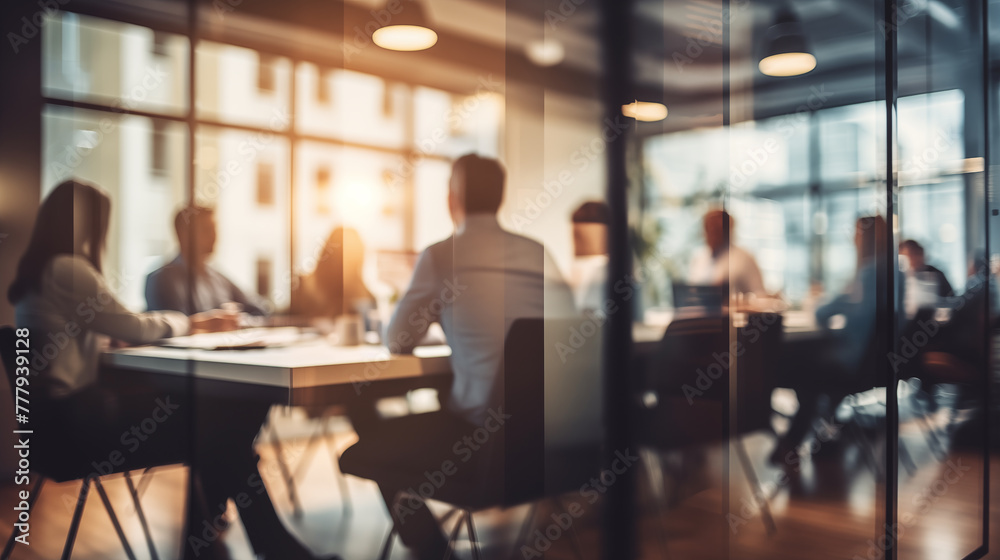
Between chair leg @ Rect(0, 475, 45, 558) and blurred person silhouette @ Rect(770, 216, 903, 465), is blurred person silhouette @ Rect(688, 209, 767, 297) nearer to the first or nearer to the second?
blurred person silhouette @ Rect(770, 216, 903, 465)

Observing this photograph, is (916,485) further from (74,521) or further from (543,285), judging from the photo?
(74,521)

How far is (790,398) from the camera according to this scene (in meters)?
2.37

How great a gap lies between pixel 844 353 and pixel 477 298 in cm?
139

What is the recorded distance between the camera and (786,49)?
2.33 meters

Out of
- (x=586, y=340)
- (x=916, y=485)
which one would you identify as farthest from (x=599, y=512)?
(x=916, y=485)

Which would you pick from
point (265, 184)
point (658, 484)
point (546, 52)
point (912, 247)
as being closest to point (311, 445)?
point (265, 184)

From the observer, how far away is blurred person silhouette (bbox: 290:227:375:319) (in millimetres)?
2234

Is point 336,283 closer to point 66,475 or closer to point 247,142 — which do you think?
point 247,142

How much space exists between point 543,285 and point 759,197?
0.78 metres

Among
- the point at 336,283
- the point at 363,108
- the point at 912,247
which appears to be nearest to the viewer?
the point at 363,108

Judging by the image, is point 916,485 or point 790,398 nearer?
point 790,398

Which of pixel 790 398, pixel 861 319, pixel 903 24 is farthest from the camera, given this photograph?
pixel 903 24

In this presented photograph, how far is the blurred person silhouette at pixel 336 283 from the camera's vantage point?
7.33 ft

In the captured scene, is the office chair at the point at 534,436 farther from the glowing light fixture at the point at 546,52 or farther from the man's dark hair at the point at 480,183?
the glowing light fixture at the point at 546,52
